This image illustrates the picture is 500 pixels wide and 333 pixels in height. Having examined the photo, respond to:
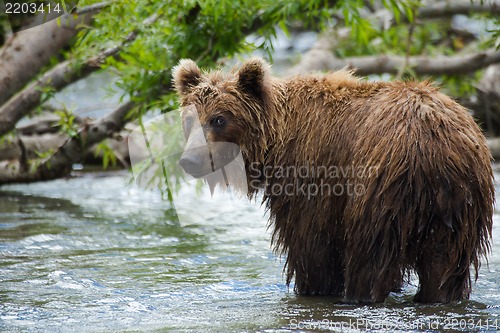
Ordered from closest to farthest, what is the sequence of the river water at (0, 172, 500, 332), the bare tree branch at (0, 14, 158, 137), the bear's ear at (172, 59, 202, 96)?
1. the river water at (0, 172, 500, 332)
2. the bear's ear at (172, 59, 202, 96)
3. the bare tree branch at (0, 14, 158, 137)

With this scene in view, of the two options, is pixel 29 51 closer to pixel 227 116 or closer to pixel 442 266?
pixel 227 116

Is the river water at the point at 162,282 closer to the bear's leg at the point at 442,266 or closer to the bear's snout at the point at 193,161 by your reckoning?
the bear's leg at the point at 442,266

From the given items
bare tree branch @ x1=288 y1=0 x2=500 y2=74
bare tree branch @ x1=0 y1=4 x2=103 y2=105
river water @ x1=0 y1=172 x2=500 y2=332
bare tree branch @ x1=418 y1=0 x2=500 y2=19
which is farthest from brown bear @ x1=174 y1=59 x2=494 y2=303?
bare tree branch @ x1=418 y1=0 x2=500 y2=19

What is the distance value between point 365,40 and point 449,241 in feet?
15.6

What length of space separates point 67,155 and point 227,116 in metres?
4.79

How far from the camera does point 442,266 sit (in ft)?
18.1

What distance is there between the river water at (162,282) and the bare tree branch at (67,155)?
52cm

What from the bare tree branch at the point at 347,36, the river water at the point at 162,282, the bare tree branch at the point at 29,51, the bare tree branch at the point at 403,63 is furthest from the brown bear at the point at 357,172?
the bare tree branch at the point at 403,63

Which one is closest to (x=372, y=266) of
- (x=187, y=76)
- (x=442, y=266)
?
(x=442, y=266)

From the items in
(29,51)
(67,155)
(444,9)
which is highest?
(444,9)

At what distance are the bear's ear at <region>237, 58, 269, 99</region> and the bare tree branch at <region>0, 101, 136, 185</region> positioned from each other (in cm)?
388

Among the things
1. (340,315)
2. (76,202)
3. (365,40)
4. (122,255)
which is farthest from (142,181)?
(340,315)

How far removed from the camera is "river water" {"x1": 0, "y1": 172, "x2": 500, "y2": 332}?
526cm

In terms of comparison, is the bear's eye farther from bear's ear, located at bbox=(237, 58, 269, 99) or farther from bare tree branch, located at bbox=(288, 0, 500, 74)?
bare tree branch, located at bbox=(288, 0, 500, 74)
